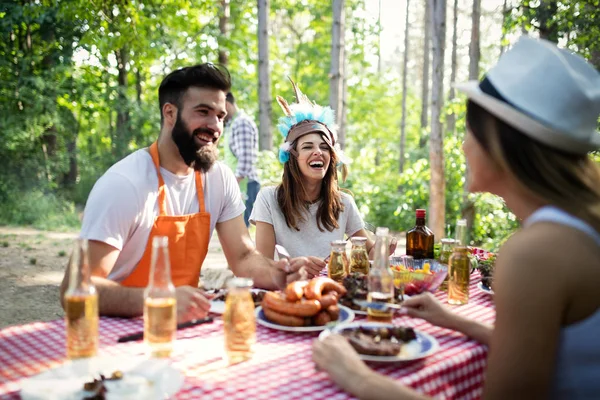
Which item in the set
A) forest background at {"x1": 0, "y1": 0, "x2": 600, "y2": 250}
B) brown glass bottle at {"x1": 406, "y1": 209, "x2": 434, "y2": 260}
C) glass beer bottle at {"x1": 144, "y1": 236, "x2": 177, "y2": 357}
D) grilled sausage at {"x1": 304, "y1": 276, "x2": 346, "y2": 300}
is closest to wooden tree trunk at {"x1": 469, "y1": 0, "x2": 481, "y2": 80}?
forest background at {"x1": 0, "y1": 0, "x2": 600, "y2": 250}

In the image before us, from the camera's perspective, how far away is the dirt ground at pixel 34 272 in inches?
246

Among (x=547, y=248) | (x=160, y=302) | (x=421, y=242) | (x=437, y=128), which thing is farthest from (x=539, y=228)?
(x=437, y=128)

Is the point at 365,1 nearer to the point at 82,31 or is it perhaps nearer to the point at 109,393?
the point at 82,31

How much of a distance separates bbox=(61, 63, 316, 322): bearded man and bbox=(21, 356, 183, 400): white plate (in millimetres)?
777

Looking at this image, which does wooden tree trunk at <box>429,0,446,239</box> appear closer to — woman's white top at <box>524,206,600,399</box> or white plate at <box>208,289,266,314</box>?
white plate at <box>208,289,266,314</box>

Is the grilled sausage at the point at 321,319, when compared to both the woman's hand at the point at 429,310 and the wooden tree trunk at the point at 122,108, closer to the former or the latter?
the woman's hand at the point at 429,310

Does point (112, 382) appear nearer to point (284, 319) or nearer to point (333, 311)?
point (284, 319)

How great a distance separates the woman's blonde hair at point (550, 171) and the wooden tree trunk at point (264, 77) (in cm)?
949

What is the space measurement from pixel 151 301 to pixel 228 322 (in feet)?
0.81

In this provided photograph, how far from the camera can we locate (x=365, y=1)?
20.1m

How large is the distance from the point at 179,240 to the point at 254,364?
133 centimetres

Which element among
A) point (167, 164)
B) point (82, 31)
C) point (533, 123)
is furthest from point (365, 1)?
point (533, 123)

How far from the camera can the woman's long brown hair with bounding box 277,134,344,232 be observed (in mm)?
4035

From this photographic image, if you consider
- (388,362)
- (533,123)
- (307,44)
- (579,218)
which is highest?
(307,44)
